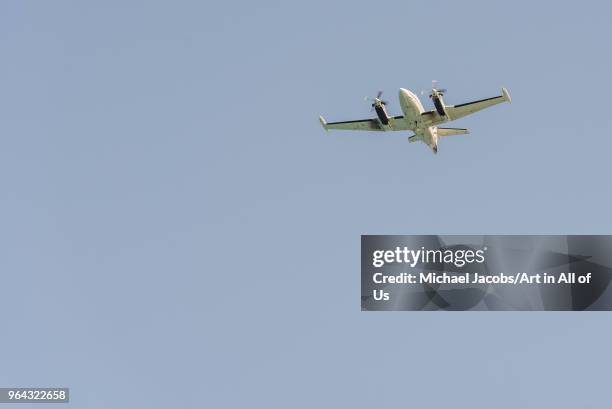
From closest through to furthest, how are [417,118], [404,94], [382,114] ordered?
[404,94], [417,118], [382,114]

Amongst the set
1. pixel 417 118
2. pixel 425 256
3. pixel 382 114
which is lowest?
pixel 425 256

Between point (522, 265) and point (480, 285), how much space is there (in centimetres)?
330

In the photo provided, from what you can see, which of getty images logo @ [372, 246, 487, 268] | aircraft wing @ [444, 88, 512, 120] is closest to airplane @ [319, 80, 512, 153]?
aircraft wing @ [444, 88, 512, 120]

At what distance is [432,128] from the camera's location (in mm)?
85750

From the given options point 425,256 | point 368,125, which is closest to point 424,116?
point 368,125

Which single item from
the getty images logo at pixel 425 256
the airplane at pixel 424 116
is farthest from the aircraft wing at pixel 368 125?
the getty images logo at pixel 425 256

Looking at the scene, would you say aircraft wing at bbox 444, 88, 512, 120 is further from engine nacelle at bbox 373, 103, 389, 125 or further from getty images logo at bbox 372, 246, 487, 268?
getty images logo at bbox 372, 246, 487, 268

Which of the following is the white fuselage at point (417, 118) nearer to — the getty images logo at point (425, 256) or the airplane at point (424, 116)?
the airplane at point (424, 116)

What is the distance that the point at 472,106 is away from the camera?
83562 mm

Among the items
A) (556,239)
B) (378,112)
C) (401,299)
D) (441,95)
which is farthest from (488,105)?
(401,299)

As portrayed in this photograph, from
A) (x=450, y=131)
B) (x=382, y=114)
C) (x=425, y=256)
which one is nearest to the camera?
(x=425, y=256)

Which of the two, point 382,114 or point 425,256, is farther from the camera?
point 382,114

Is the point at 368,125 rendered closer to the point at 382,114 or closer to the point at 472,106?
the point at 382,114

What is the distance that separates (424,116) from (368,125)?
716 centimetres
